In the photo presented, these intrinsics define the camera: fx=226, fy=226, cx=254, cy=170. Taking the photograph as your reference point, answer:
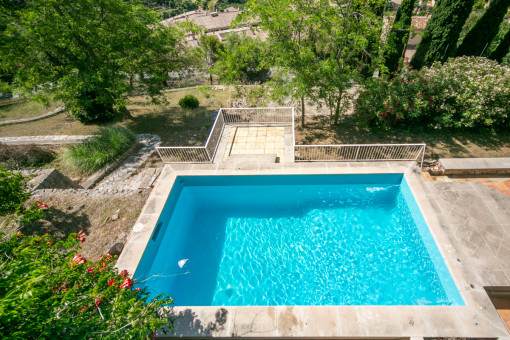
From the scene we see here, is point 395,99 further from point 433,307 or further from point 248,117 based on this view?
point 433,307

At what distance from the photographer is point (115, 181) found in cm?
1045

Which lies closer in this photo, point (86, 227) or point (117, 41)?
point (86, 227)

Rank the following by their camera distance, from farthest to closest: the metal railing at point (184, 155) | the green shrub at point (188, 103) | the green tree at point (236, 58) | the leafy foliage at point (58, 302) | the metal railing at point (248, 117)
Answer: the green shrub at point (188, 103) → the metal railing at point (248, 117) → the green tree at point (236, 58) → the metal railing at point (184, 155) → the leafy foliage at point (58, 302)

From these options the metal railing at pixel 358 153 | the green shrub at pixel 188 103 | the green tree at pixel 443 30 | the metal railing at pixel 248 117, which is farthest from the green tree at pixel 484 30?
the green shrub at pixel 188 103

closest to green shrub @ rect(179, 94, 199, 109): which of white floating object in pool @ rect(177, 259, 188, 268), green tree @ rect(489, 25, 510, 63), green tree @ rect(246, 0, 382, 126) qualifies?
green tree @ rect(246, 0, 382, 126)

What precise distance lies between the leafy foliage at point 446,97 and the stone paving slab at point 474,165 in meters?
2.67

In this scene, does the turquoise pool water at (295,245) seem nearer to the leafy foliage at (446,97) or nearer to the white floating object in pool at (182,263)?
the white floating object in pool at (182,263)

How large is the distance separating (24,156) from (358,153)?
52.9 ft

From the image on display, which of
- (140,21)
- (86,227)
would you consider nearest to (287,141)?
(86,227)

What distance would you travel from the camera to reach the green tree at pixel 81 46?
34.3 ft

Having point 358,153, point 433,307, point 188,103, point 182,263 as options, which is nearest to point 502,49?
point 358,153

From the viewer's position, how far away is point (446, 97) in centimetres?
1130

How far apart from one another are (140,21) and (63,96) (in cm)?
549

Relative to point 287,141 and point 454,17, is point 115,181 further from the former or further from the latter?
point 454,17
